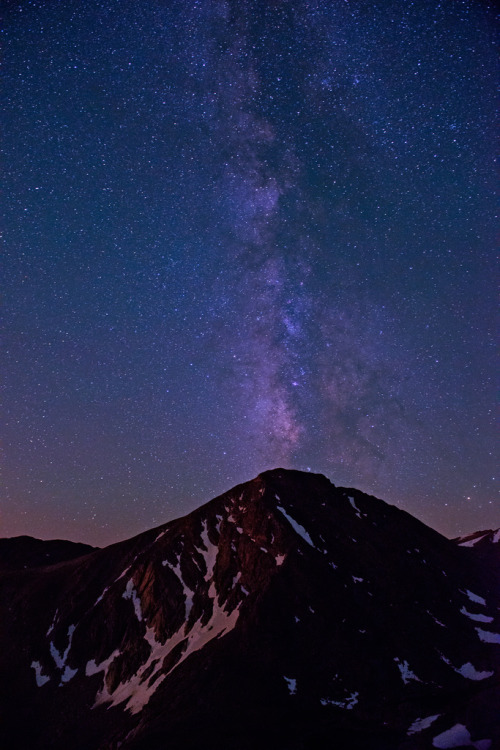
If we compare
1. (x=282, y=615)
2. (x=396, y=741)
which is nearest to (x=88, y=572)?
(x=282, y=615)

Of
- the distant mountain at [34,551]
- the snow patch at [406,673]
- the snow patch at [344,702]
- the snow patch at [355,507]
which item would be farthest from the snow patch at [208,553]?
the distant mountain at [34,551]

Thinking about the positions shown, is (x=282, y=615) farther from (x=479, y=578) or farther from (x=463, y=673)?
(x=479, y=578)

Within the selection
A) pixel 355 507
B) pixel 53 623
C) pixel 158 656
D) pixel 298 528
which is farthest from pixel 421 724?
pixel 53 623

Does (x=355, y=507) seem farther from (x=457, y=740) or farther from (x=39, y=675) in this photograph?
(x=39, y=675)

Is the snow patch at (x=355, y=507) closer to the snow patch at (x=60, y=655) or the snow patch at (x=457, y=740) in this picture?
the snow patch at (x=457, y=740)

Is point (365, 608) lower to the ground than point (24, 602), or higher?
lower

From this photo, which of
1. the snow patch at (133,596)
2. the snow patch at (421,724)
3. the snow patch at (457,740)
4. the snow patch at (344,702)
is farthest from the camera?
the snow patch at (133,596)

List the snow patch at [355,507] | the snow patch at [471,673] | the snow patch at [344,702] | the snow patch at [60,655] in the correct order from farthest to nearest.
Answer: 1. the snow patch at [355,507]
2. the snow patch at [60,655]
3. the snow patch at [471,673]
4. the snow patch at [344,702]
